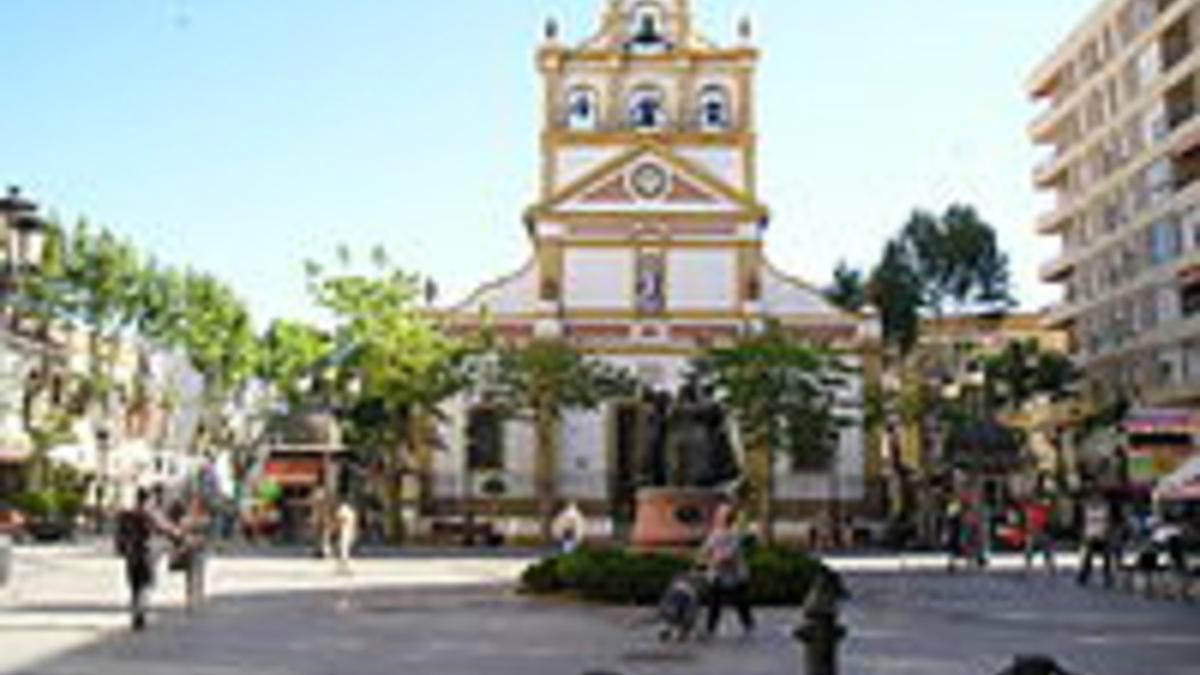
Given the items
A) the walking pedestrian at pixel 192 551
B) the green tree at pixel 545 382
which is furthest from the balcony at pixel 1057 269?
the walking pedestrian at pixel 192 551

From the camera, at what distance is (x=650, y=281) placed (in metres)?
53.3

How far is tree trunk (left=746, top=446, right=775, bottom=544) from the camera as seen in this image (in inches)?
1900

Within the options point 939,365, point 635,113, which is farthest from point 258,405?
point 939,365

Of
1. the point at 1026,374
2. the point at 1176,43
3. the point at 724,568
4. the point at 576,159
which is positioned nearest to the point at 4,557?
the point at 724,568

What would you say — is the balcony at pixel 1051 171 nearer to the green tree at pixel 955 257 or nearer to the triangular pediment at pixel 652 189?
the green tree at pixel 955 257

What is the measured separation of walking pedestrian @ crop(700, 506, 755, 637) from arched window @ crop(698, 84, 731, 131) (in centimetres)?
4336

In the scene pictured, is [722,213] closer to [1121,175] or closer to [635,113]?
[635,113]

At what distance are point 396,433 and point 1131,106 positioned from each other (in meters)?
30.0

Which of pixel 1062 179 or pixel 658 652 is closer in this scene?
pixel 658 652

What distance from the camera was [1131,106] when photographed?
5138 cm

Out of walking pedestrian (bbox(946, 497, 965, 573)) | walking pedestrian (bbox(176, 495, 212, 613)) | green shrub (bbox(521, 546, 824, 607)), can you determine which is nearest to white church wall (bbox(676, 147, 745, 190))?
walking pedestrian (bbox(946, 497, 965, 573))

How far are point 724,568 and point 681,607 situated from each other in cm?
70

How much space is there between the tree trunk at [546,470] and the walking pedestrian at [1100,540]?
81.4ft

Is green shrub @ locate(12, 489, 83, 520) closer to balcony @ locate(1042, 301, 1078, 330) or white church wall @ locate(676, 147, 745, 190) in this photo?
white church wall @ locate(676, 147, 745, 190)
